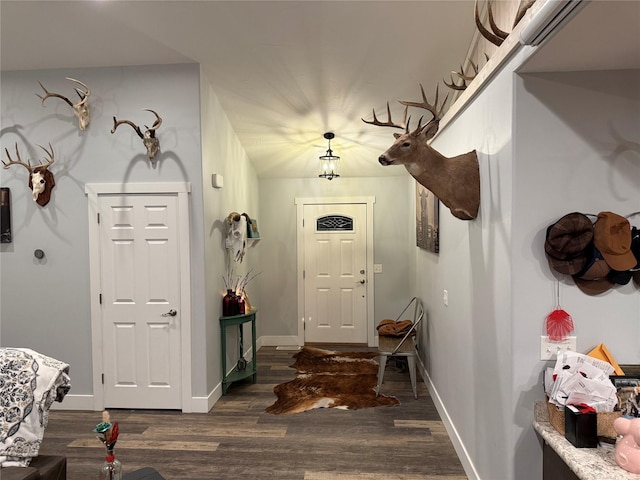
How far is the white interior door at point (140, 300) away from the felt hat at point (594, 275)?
2987mm

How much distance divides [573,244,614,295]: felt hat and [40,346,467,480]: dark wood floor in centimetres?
151

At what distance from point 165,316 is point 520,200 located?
118 inches

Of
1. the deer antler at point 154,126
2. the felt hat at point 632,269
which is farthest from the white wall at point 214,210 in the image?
the felt hat at point 632,269

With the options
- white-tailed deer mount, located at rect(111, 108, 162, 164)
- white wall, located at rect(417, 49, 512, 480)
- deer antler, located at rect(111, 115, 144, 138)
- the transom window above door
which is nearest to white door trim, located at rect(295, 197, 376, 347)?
the transom window above door

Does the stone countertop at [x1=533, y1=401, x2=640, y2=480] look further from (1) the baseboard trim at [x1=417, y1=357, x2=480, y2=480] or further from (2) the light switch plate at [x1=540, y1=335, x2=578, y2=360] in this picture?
(1) the baseboard trim at [x1=417, y1=357, x2=480, y2=480]

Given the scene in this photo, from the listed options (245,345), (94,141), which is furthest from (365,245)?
(94,141)

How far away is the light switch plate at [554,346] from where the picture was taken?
180cm

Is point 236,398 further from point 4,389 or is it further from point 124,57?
point 124,57

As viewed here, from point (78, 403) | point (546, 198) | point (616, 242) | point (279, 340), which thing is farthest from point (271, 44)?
point (279, 340)

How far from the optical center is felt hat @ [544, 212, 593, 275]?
173 centimetres

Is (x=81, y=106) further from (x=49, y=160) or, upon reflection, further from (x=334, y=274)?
(x=334, y=274)

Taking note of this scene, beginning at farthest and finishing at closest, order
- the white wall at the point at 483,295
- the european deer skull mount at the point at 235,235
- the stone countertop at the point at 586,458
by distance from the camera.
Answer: the european deer skull mount at the point at 235,235
the white wall at the point at 483,295
the stone countertop at the point at 586,458

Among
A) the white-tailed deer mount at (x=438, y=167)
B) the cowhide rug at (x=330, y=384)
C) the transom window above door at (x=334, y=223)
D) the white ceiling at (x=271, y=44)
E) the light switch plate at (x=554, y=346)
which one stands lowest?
the cowhide rug at (x=330, y=384)

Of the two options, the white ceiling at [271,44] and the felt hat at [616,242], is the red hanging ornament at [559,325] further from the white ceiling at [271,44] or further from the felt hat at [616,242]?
the white ceiling at [271,44]
